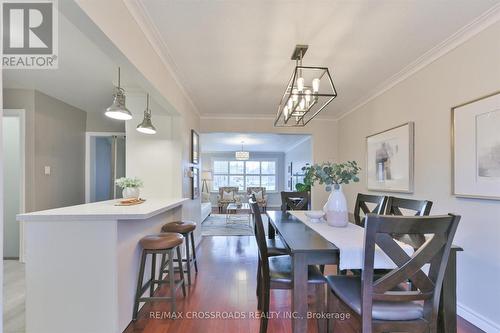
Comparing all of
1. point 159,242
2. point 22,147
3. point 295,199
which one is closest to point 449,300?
point 295,199

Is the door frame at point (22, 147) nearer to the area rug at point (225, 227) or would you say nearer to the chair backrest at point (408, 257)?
the area rug at point (225, 227)

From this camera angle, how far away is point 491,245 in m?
1.82

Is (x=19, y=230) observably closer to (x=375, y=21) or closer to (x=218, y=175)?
(x=375, y=21)

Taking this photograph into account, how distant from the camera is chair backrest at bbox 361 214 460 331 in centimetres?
108

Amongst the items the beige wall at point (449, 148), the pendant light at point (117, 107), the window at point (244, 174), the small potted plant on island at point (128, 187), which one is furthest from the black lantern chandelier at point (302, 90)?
the window at point (244, 174)

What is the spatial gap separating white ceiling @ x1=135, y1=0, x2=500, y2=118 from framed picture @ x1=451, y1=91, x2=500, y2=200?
682 millimetres

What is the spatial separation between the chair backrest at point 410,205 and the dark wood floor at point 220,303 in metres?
1.03

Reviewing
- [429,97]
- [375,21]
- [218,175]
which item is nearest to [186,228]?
[375,21]

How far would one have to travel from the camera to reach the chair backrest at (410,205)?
171 centimetres

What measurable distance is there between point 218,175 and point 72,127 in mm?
6609

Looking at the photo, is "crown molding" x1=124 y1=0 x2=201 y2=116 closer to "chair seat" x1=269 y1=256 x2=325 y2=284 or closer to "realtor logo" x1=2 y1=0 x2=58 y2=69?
"realtor logo" x1=2 y1=0 x2=58 y2=69

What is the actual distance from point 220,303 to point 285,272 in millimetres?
948

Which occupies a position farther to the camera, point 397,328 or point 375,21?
point 375,21

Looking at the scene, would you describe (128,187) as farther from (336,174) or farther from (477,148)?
(477,148)
